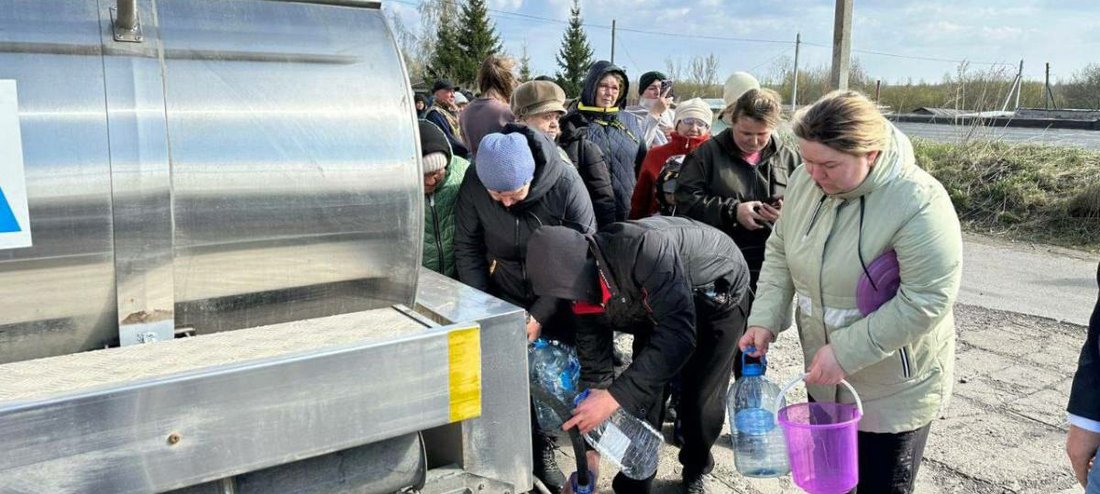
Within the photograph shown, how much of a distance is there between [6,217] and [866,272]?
6.62ft

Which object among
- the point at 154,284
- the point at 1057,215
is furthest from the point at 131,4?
the point at 1057,215

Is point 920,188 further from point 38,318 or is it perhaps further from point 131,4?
point 38,318

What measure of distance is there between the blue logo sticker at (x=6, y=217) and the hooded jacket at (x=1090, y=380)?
2.27 metres

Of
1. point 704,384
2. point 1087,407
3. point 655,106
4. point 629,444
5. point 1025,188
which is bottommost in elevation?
point 629,444

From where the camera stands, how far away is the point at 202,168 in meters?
1.51

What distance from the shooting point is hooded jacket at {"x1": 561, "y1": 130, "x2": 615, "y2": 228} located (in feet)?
13.6

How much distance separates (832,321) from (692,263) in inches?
25.6

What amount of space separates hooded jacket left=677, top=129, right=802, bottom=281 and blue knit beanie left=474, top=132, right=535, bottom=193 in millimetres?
1127

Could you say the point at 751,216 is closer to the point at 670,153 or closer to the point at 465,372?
the point at 670,153

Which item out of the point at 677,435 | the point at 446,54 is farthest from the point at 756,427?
the point at 446,54

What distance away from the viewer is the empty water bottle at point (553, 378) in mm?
3174

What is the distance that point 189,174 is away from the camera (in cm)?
150

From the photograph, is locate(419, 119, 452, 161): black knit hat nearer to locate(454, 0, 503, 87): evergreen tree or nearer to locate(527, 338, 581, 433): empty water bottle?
locate(527, 338, 581, 433): empty water bottle

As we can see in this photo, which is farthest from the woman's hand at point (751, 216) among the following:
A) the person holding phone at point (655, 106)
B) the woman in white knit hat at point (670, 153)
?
the person holding phone at point (655, 106)
